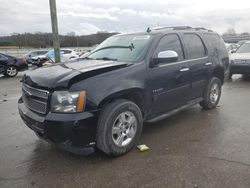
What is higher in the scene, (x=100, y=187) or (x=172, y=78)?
(x=172, y=78)

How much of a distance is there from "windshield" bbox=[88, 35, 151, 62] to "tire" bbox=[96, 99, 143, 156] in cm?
88

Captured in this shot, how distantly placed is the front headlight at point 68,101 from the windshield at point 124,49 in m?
1.28

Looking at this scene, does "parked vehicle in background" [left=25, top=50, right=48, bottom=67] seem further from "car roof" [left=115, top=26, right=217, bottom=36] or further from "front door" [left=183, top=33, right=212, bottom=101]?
"front door" [left=183, top=33, right=212, bottom=101]

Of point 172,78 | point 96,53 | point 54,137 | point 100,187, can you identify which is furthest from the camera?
point 96,53

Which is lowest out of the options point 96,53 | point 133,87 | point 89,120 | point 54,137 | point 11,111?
point 11,111

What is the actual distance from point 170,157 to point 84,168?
3.97 feet

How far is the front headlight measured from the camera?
3184mm

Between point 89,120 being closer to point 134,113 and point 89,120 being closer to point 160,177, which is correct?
point 134,113

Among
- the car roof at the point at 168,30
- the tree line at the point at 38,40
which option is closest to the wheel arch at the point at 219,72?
the car roof at the point at 168,30

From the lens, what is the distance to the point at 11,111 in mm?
6203

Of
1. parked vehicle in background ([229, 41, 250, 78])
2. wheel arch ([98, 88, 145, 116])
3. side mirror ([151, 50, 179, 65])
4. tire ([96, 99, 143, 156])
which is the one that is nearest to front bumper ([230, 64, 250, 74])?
parked vehicle in background ([229, 41, 250, 78])

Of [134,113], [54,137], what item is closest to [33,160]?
[54,137]

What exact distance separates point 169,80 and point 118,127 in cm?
134

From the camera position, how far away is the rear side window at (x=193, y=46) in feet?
16.4
